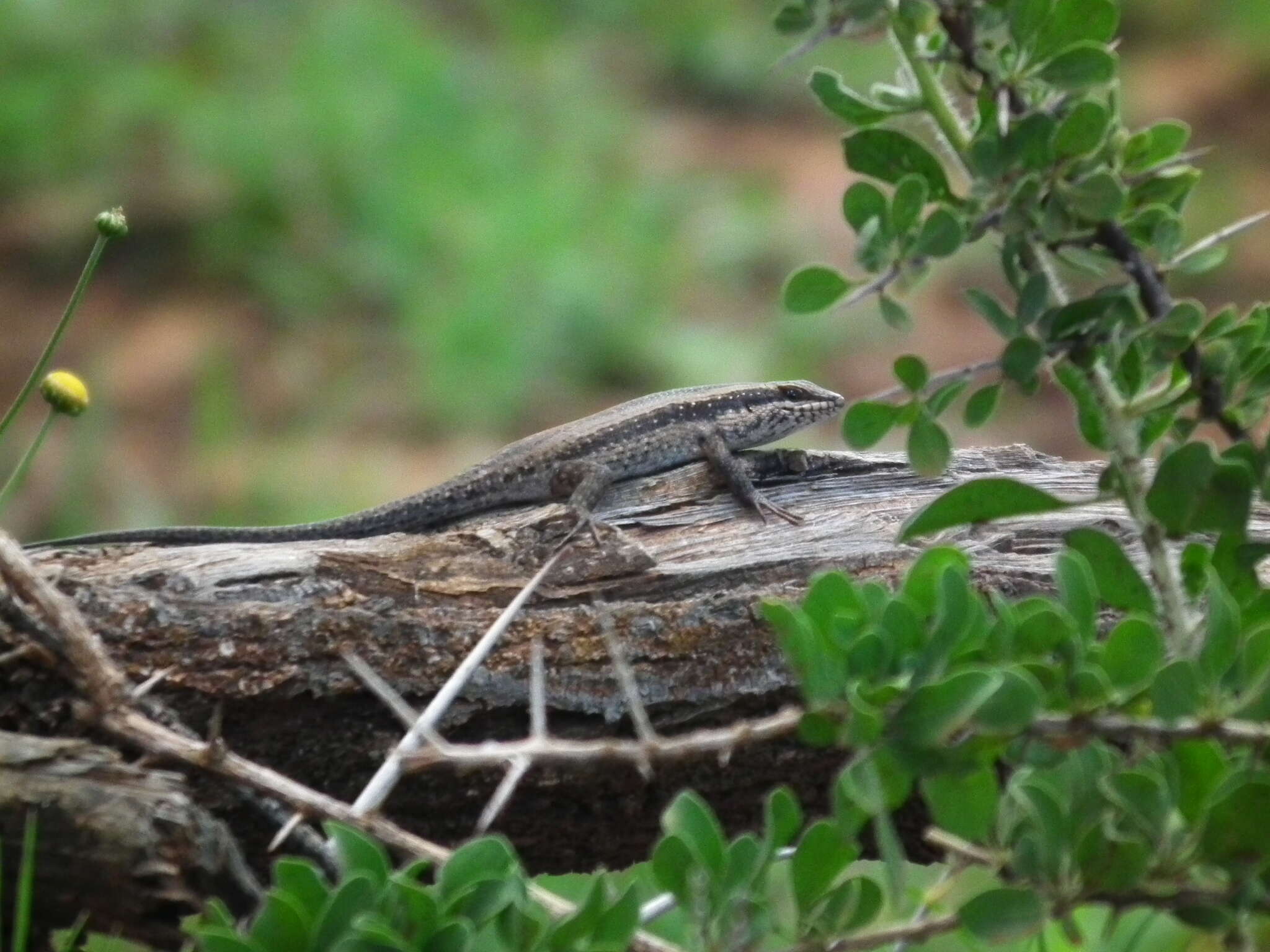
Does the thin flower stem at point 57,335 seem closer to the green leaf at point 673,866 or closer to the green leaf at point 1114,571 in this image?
the green leaf at point 673,866

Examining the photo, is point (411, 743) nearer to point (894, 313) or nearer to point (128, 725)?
point (128, 725)

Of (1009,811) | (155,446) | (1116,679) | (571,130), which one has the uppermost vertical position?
(571,130)

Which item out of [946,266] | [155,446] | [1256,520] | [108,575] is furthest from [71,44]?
[1256,520]

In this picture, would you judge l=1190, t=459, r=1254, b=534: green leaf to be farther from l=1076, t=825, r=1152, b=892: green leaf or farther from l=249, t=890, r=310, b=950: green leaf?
l=249, t=890, r=310, b=950: green leaf

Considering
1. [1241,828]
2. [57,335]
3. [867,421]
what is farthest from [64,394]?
[1241,828]

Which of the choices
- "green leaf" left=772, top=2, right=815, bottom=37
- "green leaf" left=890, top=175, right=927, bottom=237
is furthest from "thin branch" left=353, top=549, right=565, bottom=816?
"green leaf" left=772, top=2, right=815, bottom=37

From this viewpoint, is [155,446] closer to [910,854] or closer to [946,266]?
[946,266]
